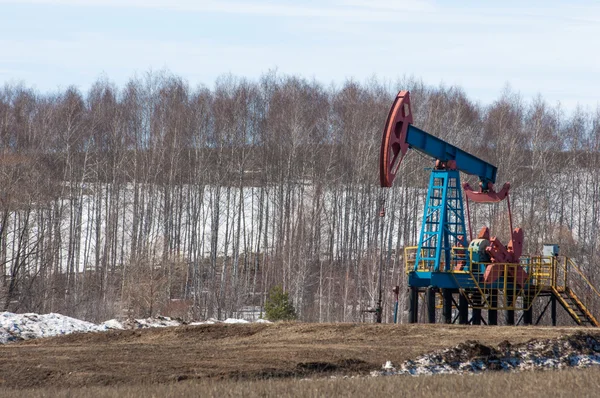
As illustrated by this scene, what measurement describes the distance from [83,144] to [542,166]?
81.5 feet

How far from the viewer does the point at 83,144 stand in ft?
169

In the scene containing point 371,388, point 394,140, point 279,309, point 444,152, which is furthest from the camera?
point 279,309

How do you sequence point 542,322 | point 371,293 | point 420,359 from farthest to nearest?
point 371,293 < point 542,322 < point 420,359

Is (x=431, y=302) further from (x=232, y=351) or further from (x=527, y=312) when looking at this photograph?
(x=232, y=351)

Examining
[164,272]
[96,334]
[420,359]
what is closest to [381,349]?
[420,359]

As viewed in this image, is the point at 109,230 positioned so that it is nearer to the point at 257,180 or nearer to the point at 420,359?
the point at 257,180

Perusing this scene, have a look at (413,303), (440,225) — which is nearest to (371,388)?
(413,303)

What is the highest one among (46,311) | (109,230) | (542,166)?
(542,166)

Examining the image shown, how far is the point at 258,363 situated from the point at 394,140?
10.9m

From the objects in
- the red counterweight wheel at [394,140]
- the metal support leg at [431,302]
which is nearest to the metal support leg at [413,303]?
the metal support leg at [431,302]

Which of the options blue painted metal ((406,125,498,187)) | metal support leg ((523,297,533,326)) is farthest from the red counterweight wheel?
metal support leg ((523,297,533,326))

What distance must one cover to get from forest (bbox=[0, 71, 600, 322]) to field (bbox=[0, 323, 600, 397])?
20.1 metres

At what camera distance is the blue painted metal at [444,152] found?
1008 inches

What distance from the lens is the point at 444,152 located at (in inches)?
1044
